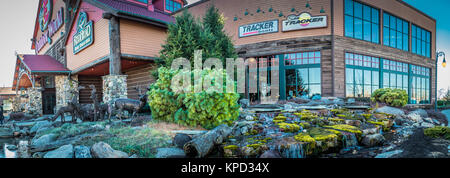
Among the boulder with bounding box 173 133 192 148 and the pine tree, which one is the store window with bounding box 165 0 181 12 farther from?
the boulder with bounding box 173 133 192 148

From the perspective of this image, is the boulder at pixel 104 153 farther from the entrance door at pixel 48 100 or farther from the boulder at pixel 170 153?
the entrance door at pixel 48 100

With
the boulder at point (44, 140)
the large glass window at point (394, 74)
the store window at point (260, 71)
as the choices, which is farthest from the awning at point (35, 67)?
the large glass window at point (394, 74)

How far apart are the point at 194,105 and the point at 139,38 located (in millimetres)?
7711

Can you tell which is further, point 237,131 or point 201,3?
point 201,3

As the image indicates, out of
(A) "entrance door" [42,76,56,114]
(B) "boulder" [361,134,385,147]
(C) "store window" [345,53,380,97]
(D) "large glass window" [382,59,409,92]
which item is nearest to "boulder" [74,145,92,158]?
(B) "boulder" [361,134,385,147]

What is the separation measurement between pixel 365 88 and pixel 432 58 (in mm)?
12045

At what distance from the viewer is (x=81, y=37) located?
1251 centimetres

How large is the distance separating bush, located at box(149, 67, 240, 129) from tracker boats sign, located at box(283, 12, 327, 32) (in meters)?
8.96

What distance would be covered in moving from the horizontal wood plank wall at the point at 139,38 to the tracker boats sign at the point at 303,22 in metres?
7.95

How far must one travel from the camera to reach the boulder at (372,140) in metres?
4.41

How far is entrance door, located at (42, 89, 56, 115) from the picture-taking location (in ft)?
51.6

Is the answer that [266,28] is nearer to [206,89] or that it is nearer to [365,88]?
[365,88]
